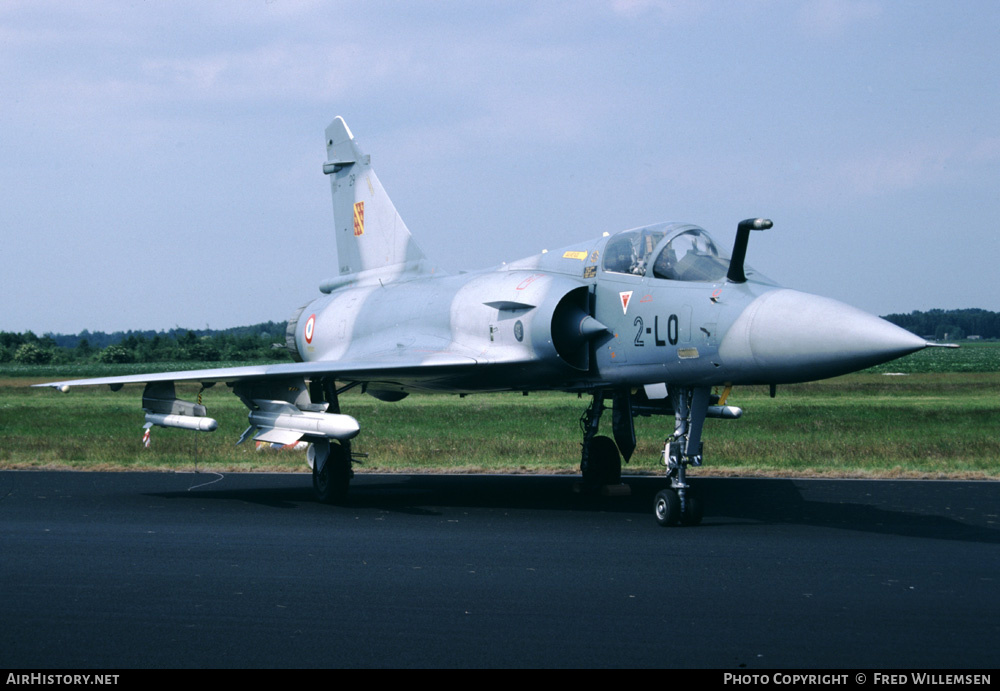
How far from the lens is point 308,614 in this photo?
661 centimetres

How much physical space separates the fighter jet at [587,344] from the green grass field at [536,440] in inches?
133

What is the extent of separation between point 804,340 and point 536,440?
14.9m

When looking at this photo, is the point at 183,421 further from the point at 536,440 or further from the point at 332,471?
the point at 536,440

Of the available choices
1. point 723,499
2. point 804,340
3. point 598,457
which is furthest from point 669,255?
point 598,457

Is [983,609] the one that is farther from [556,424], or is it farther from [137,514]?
[556,424]

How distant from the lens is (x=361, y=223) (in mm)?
18531

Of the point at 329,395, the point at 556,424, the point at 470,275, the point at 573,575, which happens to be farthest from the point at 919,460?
the point at 556,424

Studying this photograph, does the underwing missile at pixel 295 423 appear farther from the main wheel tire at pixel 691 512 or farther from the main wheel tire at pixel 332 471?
the main wheel tire at pixel 691 512

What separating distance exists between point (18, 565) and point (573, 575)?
448 centimetres

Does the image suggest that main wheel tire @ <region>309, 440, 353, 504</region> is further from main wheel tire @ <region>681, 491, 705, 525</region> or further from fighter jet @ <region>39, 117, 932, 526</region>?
main wheel tire @ <region>681, 491, 705, 525</region>

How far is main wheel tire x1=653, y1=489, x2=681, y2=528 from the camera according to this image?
1055 cm

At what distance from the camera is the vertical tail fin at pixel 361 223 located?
17578mm

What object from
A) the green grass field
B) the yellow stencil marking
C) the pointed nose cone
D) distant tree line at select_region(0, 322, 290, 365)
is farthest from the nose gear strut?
distant tree line at select_region(0, 322, 290, 365)

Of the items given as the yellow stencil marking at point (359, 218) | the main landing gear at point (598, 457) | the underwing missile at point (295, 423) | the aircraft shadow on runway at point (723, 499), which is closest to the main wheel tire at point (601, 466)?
the main landing gear at point (598, 457)
